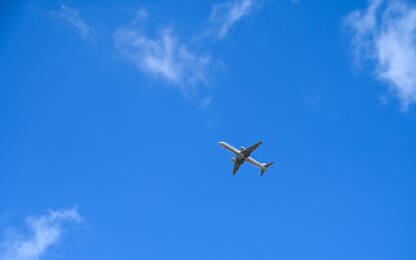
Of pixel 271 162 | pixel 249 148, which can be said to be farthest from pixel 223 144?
pixel 271 162

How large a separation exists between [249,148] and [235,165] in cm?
1064

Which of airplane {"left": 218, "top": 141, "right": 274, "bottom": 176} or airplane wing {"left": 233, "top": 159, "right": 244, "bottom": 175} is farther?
airplane wing {"left": 233, "top": 159, "right": 244, "bottom": 175}

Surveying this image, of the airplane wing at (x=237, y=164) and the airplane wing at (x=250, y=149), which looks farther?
the airplane wing at (x=237, y=164)

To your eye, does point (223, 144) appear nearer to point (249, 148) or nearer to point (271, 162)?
point (249, 148)

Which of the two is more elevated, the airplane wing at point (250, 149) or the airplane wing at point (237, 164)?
the airplane wing at point (250, 149)

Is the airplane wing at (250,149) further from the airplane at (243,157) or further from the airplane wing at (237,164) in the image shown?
the airplane wing at (237,164)

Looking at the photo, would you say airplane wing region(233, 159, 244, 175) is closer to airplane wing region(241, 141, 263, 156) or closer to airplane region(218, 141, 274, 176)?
airplane region(218, 141, 274, 176)

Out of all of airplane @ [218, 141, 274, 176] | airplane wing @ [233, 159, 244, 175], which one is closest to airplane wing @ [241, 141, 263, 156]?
airplane @ [218, 141, 274, 176]

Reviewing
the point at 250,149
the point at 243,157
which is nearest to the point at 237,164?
the point at 243,157

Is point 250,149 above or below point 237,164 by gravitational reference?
above

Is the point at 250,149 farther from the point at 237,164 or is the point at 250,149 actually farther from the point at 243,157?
the point at 237,164

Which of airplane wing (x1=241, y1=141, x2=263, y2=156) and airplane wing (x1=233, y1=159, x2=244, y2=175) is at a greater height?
airplane wing (x1=241, y1=141, x2=263, y2=156)

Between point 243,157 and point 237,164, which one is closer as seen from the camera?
point 243,157

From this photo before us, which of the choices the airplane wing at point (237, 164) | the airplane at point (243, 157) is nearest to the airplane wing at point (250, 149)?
the airplane at point (243, 157)
